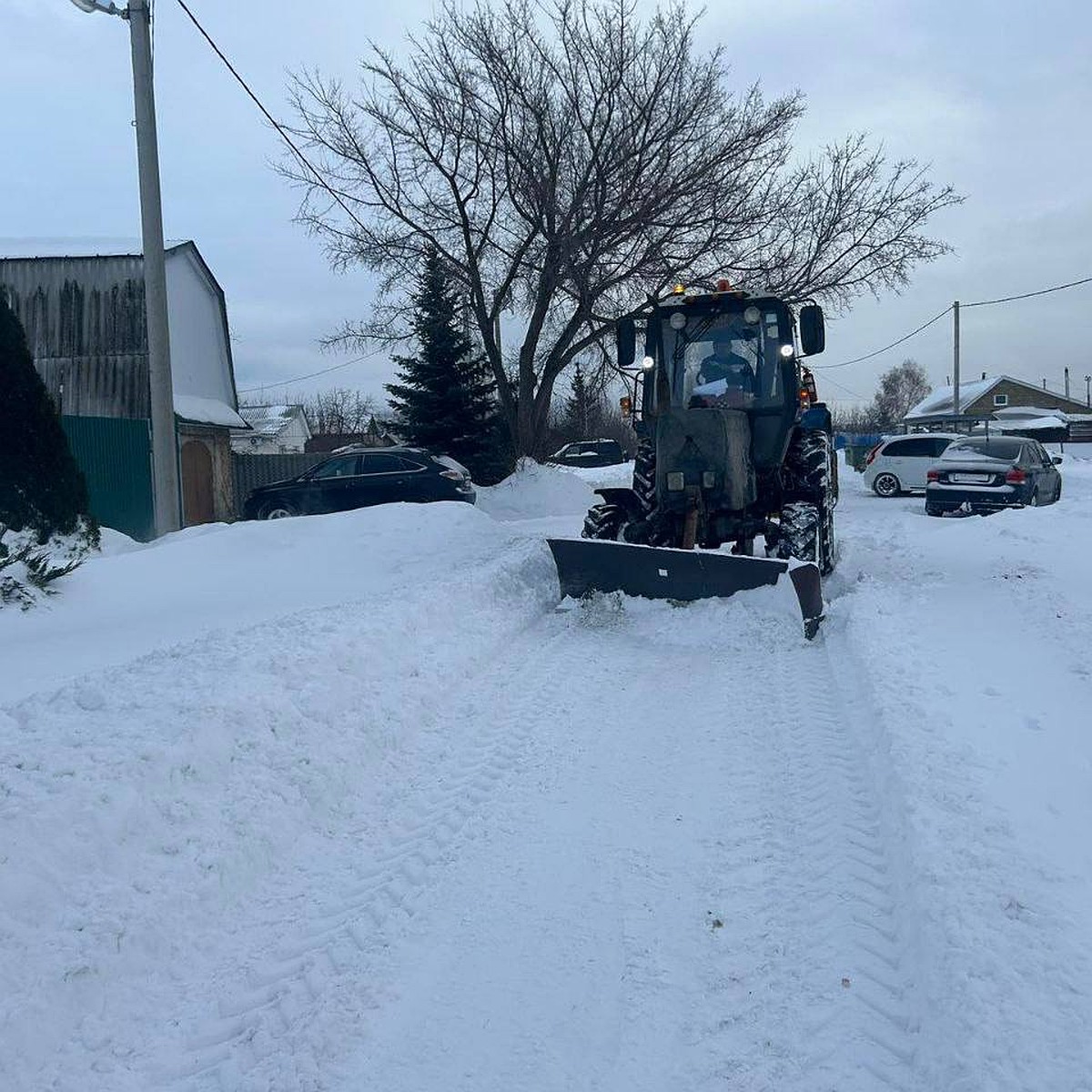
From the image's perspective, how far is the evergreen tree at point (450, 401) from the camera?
942 inches

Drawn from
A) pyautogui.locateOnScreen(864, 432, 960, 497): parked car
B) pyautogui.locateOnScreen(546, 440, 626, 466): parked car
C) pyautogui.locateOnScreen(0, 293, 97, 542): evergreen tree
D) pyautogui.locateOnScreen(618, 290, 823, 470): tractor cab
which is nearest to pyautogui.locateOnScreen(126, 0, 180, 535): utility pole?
pyautogui.locateOnScreen(0, 293, 97, 542): evergreen tree

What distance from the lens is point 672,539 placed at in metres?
8.84

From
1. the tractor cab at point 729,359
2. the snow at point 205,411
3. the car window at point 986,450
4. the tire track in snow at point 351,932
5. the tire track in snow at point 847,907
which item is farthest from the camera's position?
the snow at point 205,411

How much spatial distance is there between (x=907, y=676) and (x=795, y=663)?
0.89 meters

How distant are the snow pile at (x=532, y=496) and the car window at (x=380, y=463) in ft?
10.9

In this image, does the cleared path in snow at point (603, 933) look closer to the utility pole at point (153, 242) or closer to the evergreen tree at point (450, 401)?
the utility pole at point (153, 242)

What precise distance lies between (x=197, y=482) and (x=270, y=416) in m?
47.4

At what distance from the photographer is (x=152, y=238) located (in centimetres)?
1143

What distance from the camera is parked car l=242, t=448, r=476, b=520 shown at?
17.2 metres

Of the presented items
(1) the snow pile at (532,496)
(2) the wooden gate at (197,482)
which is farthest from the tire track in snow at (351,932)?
(2) the wooden gate at (197,482)

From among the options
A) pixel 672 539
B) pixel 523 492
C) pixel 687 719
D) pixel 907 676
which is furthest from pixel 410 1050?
pixel 523 492

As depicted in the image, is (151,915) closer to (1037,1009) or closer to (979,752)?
(1037,1009)

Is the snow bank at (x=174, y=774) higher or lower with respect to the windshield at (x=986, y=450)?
lower

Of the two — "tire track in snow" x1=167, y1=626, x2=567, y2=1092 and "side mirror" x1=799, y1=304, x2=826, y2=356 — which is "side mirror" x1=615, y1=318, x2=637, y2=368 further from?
"tire track in snow" x1=167, y1=626, x2=567, y2=1092
